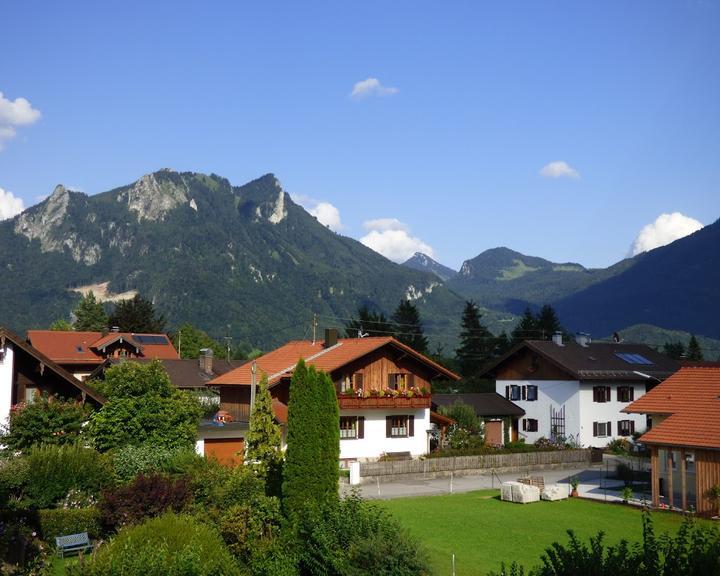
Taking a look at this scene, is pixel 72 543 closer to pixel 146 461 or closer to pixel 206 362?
pixel 146 461

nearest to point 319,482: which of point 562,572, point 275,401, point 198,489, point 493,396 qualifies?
point 198,489

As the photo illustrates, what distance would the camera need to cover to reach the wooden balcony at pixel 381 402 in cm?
4241

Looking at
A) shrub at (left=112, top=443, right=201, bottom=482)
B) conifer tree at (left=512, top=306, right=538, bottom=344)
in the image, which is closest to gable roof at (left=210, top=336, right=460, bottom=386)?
shrub at (left=112, top=443, right=201, bottom=482)

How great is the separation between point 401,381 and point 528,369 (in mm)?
13116

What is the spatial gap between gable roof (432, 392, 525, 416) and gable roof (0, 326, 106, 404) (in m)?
25.6

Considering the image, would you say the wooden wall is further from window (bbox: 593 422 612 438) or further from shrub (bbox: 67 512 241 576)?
shrub (bbox: 67 512 241 576)

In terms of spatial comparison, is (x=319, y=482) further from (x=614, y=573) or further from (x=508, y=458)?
(x=508, y=458)

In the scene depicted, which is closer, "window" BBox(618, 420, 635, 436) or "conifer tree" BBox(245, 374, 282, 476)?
"conifer tree" BBox(245, 374, 282, 476)

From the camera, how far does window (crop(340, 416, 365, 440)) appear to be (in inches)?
1689

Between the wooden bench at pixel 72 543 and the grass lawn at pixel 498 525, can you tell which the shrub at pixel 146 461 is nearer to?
the wooden bench at pixel 72 543

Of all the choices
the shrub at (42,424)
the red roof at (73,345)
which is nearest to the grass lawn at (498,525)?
the shrub at (42,424)

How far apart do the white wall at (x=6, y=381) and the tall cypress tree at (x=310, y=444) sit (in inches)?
575

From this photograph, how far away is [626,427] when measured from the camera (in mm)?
52750

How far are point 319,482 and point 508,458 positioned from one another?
23.5 metres
